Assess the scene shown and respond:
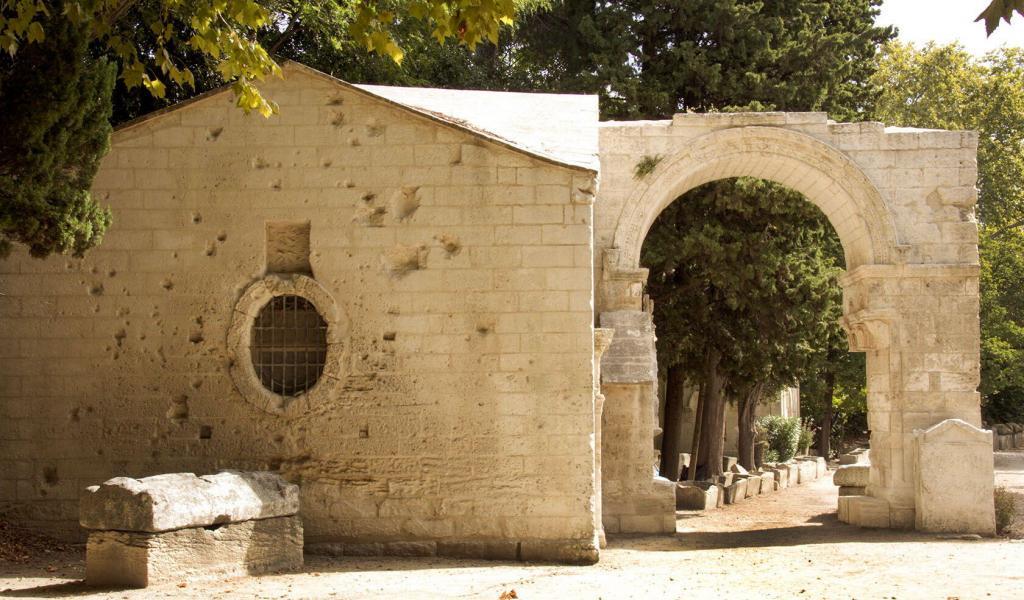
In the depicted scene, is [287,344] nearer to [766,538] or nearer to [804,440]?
[766,538]

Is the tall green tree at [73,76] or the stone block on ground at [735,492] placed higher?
the tall green tree at [73,76]

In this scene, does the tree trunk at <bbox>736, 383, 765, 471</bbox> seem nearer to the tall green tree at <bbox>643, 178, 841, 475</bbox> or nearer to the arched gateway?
the tall green tree at <bbox>643, 178, 841, 475</bbox>

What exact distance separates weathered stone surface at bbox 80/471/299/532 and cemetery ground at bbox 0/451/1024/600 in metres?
0.45

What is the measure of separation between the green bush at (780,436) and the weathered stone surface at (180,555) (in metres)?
21.9

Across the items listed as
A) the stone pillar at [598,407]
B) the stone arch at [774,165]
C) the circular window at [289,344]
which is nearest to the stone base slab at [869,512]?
the stone arch at [774,165]

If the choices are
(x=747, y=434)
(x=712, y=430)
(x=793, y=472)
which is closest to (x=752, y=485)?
(x=712, y=430)

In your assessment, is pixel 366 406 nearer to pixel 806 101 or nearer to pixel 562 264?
pixel 562 264

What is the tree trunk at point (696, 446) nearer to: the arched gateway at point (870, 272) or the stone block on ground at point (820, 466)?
the stone block on ground at point (820, 466)

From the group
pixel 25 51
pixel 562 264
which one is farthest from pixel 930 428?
pixel 25 51

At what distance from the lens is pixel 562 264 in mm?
9289

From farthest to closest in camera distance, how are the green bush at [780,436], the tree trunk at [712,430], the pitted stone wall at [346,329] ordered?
the green bush at [780,436], the tree trunk at [712,430], the pitted stone wall at [346,329]

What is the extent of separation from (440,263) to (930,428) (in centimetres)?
591

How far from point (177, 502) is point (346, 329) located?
8.04 feet

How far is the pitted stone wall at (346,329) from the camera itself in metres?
9.13
